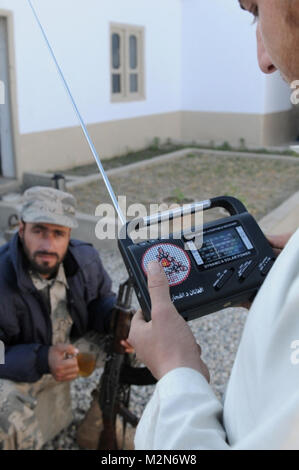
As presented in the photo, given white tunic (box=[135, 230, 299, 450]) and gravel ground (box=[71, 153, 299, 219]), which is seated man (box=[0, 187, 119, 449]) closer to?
white tunic (box=[135, 230, 299, 450])

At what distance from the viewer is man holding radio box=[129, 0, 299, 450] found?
21.2 inches

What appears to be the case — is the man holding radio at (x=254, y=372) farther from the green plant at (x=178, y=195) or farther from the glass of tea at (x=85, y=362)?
the green plant at (x=178, y=195)

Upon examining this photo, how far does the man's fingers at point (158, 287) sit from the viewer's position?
30.7 inches

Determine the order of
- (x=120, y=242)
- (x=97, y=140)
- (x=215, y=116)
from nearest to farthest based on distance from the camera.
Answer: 1. (x=120, y=242)
2. (x=97, y=140)
3. (x=215, y=116)

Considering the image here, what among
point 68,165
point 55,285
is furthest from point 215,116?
point 55,285

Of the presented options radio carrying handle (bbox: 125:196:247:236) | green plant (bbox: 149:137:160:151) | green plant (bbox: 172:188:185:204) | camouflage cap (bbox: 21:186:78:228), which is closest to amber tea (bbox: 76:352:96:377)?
camouflage cap (bbox: 21:186:78:228)

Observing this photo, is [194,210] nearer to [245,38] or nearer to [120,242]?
[120,242]

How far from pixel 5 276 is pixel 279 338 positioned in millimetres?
1615

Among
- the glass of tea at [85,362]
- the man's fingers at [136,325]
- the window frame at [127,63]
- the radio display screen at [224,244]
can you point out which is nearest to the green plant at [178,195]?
the window frame at [127,63]

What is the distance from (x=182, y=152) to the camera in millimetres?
8977

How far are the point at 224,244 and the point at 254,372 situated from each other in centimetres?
39

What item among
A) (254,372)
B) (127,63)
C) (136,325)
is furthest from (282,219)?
(127,63)

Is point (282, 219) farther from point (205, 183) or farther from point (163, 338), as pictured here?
point (163, 338)

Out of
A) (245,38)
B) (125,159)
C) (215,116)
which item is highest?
(245,38)
